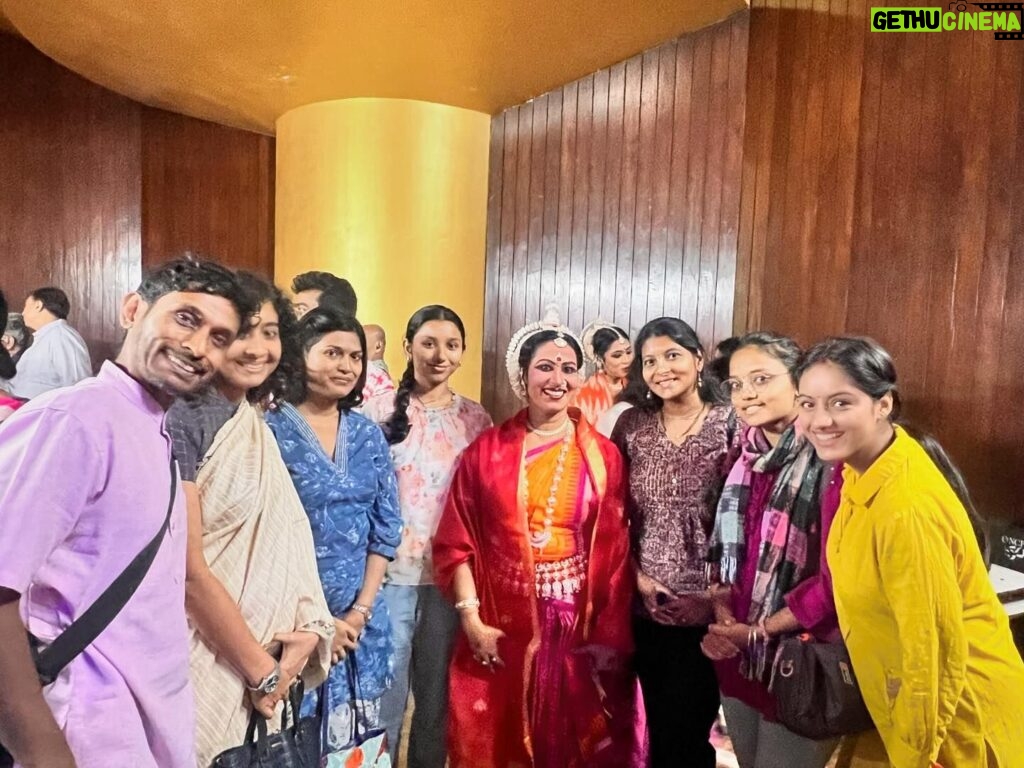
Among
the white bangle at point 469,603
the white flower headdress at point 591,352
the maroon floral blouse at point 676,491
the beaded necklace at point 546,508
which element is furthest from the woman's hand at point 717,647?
the white flower headdress at point 591,352

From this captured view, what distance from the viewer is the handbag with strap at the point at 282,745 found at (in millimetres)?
1425

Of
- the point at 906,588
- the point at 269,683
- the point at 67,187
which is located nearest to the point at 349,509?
the point at 269,683

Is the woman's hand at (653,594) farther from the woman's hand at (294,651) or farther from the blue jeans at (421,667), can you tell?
the woman's hand at (294,651)

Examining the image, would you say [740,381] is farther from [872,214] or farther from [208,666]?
[208,666]

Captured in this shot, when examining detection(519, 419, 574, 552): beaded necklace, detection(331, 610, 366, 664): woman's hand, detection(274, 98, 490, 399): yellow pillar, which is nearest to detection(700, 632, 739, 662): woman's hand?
detection(519, 419, 574, 552): beaded necklace

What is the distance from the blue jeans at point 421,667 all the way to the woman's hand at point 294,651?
32 centimetres

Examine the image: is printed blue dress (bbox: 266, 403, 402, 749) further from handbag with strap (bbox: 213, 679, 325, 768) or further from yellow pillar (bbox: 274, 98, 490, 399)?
yellow pillar (bbox: 274, 98, 490, 399)

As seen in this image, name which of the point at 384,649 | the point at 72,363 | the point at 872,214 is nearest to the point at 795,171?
the point at 872,214

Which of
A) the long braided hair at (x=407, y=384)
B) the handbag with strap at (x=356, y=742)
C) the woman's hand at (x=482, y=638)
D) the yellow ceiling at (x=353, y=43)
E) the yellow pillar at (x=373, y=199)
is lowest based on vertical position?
the handbag with strap at (x=356, y=742)

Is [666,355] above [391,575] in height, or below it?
above

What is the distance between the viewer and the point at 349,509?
→ 1.61m

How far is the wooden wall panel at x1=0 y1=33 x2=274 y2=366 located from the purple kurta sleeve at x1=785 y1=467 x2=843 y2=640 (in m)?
1.13

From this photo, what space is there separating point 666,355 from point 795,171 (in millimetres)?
732

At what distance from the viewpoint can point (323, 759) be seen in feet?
5.35
